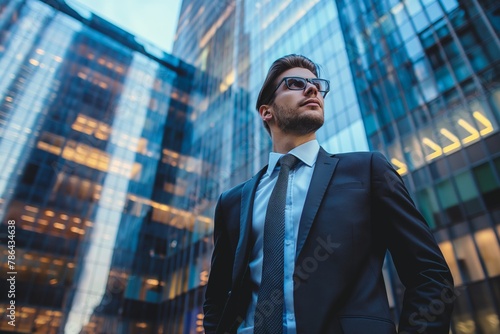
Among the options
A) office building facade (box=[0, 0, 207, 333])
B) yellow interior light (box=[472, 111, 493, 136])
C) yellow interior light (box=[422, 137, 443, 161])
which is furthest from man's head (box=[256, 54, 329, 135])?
office building facade (box=[0, 0, 207, 333])

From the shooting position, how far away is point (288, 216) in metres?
1.93

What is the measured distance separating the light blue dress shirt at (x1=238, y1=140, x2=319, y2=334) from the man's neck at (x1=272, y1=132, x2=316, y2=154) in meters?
0.08

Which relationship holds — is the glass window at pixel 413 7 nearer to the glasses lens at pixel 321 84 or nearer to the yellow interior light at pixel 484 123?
the yellow interior light at pixel 484 123

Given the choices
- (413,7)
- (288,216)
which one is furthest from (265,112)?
(413,7)

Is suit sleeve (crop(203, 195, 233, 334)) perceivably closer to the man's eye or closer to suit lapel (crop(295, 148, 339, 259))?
suit lapel (crop(295, 148, 339, 259))

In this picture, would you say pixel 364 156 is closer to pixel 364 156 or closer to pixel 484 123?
pixel 364 156

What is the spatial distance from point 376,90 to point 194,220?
64.8 feet

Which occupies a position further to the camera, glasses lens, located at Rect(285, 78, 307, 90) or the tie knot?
glasses lens, located at Rect(285, 78, 307, 90)

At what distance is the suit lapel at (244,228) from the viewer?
1.94m

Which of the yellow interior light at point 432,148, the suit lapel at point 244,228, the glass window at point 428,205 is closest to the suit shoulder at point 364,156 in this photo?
the suit lapel at point 244,228

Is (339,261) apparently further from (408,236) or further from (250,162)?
(250,162)

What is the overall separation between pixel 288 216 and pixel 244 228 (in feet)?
1.16

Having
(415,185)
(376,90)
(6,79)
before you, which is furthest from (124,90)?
(415,185)

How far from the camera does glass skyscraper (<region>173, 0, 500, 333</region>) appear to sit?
39.9ft
